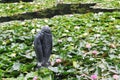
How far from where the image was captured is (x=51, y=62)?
237 inches

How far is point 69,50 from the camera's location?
22.1 feet

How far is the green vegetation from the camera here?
558cm

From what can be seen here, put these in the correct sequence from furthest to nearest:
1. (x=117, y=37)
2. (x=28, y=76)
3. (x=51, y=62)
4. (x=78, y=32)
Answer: (x=78, y=32)
(x=117, y=37)
(x=51, y=62)
(x=28, y=76)

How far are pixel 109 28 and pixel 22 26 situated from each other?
2.58m

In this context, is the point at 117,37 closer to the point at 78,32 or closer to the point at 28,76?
the point at 78,32

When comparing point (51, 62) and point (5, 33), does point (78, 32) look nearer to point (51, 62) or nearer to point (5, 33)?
point (5, 33)

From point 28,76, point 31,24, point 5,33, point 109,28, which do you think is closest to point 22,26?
point 31,24

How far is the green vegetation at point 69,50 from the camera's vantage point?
558 cm

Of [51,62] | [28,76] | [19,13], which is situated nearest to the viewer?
[28,76]

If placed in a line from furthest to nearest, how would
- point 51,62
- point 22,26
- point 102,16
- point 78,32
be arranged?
point 102,16 → point 22,26 → point 78,32 → point 51,62

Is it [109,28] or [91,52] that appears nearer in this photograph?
[91,52]

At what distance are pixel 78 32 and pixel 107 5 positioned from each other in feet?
21.4

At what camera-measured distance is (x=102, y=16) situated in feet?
35.5

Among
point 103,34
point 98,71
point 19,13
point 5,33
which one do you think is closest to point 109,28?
point 103,34
